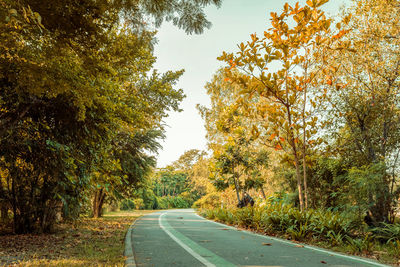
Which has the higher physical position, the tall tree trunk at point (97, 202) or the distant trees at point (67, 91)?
the distant trees at point (67, 91)

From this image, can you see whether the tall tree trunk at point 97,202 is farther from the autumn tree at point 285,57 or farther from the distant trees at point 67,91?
the autumn tree at point 285,57

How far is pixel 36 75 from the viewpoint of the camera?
4.37 m

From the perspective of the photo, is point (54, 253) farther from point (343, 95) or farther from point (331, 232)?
point (343, 95)

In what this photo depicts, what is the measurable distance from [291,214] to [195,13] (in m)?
6.44

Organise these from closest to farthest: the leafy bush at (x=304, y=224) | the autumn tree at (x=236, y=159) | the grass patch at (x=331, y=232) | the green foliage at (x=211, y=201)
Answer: the grass patch at (x=331, y=232), the leafy bush at (x=304, y=224), the autumn tree at (x=236, y=159), the green foliage at (x=211, y=201)

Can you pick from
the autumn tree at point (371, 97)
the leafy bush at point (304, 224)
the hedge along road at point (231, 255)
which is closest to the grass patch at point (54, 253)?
the hedge along road at point (231, 255)

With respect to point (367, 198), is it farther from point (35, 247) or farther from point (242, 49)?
point (35, 247)

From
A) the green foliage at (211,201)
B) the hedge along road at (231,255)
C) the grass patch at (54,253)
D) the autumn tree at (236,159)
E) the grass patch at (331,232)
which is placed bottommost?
the grass patch at (54,253)

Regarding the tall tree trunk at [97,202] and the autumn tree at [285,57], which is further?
the tall tree trunk at [97,202]

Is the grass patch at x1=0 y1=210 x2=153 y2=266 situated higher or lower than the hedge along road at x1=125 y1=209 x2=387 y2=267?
lower

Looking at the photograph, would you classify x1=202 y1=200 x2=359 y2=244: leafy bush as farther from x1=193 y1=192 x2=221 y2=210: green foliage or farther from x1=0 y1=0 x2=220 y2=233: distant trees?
x1=193 y1=192 x2=221 y2=210: green foliage

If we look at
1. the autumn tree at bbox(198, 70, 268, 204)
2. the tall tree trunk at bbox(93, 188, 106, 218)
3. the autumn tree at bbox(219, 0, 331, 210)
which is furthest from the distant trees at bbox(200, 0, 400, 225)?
the tall tree trunk at bbox(93, 188, 106, 218)

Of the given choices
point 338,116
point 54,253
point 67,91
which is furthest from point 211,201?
point 67,91

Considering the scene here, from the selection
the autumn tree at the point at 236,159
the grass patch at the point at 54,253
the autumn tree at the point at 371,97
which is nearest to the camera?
the grass patch at the point at 54,253
